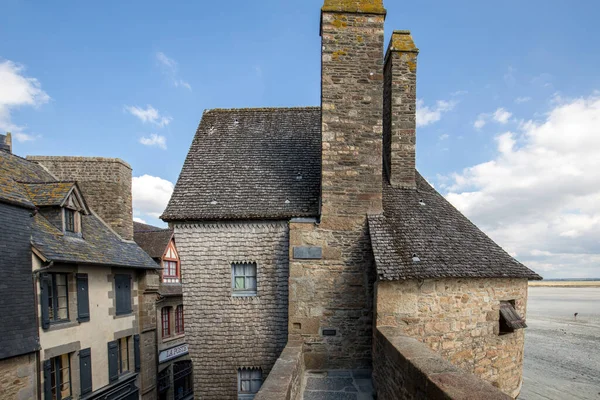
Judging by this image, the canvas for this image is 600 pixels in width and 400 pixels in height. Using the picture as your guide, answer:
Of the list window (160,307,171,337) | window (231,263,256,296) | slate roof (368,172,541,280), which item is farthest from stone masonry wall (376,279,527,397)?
window (160,307,171,337)

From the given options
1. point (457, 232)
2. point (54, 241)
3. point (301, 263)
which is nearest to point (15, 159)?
point (54, 241)

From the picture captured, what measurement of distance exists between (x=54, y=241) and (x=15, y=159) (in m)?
3.60

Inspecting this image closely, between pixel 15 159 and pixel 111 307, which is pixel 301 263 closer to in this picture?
pixel 111 307

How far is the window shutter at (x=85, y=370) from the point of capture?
→ 334 inches

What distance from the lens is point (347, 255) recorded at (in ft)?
23.0

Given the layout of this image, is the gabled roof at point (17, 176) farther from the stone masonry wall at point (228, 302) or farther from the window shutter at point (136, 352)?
the window shutter at point (136, 352)

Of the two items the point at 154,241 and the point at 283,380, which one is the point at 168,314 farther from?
the point at 283,380

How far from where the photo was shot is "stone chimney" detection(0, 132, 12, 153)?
9845mm

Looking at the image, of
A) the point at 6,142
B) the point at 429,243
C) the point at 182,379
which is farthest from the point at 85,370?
the point at 182,379

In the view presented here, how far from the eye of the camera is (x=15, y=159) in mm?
9719

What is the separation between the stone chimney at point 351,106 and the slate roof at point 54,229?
641cm

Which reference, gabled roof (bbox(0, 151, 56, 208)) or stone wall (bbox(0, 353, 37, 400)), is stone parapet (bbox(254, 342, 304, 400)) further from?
gabled roof (bbox(0, 151, 56, 208))

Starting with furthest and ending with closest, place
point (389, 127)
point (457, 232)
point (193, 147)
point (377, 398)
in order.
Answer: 1. point (193, 147)
2. point (389, 127)
3. point (457, 232)
4. point (377, 398)

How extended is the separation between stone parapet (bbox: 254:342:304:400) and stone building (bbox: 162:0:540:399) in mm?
127
